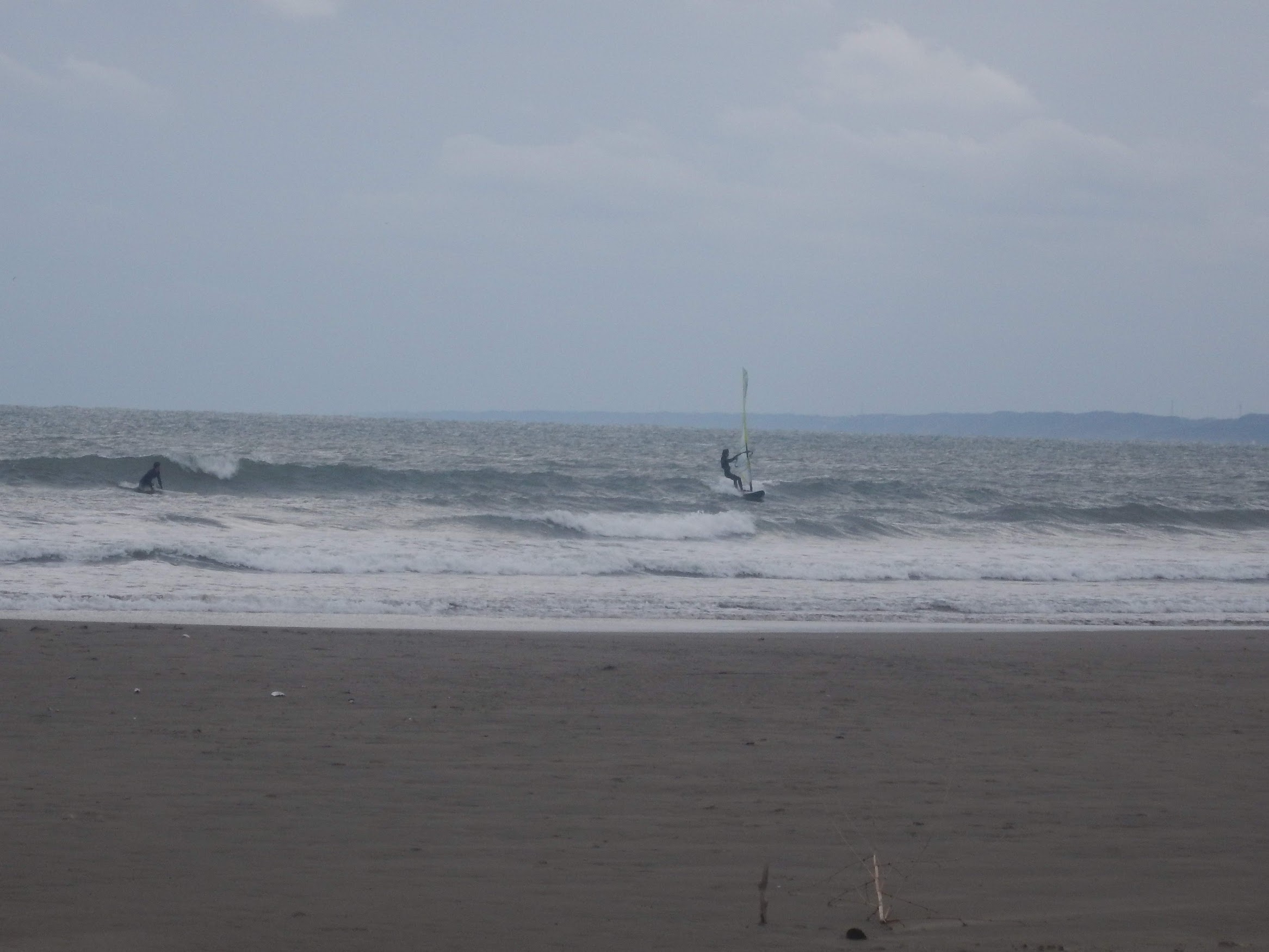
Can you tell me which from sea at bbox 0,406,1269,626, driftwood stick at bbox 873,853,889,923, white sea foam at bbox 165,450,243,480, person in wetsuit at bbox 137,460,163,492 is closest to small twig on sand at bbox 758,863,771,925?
driftwood stick at bbox 873,853,889,923

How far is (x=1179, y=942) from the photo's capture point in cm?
363

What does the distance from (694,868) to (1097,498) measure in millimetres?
34338

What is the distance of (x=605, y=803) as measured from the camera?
4941 millimetres

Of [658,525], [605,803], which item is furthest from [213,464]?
[605,803]

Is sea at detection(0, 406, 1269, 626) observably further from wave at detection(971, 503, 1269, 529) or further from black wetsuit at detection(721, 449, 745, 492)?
black wetsuit at detection(721, 449, 745, 492)

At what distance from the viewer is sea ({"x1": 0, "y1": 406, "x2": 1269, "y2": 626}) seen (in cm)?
1307

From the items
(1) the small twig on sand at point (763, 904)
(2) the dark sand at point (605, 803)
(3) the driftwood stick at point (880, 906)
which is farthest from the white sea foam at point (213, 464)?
(3) the driftwood stick at point (880, 906)

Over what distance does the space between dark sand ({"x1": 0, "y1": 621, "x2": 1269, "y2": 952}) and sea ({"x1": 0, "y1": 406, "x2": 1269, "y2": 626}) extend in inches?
159

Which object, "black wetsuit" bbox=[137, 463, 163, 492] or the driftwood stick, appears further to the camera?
"black wetsuit" bbox=[137, 463, 163, 492]

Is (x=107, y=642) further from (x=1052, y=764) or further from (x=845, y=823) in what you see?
(x=1052, y=764)

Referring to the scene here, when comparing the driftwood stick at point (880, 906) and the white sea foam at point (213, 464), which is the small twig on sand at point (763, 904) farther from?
the white sea foam at point (213, 464)

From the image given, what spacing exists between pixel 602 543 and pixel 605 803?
15.0 metres

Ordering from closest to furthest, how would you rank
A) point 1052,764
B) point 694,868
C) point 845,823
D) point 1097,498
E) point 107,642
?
point 694,868 → point 845,823 → point 1052,764 → point 107,642 → point 1097,498

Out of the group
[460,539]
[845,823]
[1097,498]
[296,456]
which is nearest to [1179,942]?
[845,823]
